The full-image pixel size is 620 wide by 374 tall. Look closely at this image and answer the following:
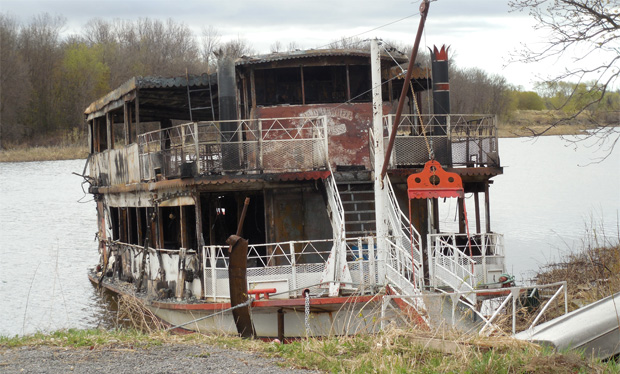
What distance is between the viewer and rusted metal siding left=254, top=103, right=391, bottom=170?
1778cm

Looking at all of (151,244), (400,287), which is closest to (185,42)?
(151,244)

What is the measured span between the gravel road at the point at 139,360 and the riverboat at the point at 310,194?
9.52ft

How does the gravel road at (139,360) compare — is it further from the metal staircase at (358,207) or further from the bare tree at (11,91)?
the bare tree at (11,91)

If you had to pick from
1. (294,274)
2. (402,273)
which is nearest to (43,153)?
(294,274)

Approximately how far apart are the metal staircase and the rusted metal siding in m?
1.45

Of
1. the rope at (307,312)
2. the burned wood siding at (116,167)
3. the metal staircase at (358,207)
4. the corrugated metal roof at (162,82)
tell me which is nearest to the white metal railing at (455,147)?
the metal staircase at (358,207)

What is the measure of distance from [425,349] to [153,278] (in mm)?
10787

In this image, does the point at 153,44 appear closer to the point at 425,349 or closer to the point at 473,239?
the point at 473,239

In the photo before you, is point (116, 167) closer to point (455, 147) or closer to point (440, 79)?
point (440, 79)

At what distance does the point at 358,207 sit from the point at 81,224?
3115 centimetres

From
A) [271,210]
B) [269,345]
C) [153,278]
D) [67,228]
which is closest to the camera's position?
[269,345]

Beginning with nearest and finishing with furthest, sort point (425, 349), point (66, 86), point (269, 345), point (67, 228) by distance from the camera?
point (425, 349) → point (269, 345) → point (67, 228) → point (66, 86)

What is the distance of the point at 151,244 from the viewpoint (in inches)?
757

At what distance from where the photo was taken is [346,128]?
17859 millimetres
